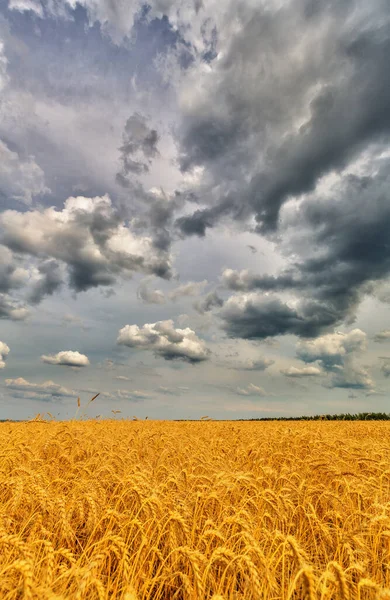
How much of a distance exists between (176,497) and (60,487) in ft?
→ 5.28

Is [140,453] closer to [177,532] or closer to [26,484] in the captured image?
[26,484]

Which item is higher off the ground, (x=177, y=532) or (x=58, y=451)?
(x=58, y=451)

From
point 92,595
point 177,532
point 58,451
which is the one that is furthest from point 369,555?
point 58,451

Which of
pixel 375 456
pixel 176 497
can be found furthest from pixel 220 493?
pixel 375 456

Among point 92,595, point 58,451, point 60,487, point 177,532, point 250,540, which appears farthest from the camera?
point 58,451

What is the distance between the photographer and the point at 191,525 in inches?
150

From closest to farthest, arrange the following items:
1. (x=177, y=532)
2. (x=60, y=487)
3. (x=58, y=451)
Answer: (x=177, y=532)
(x=60, y=487)
(x=58, y=451)

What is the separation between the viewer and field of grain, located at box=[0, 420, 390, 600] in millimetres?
2336

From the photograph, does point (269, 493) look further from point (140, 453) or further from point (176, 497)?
point (140, 453)

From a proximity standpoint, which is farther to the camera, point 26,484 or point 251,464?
point 251,464

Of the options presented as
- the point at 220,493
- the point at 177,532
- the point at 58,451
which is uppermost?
the point at 58,451

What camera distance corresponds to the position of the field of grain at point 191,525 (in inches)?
92.0

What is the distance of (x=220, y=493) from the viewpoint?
4102 millimetres

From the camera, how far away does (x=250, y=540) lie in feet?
8.51
